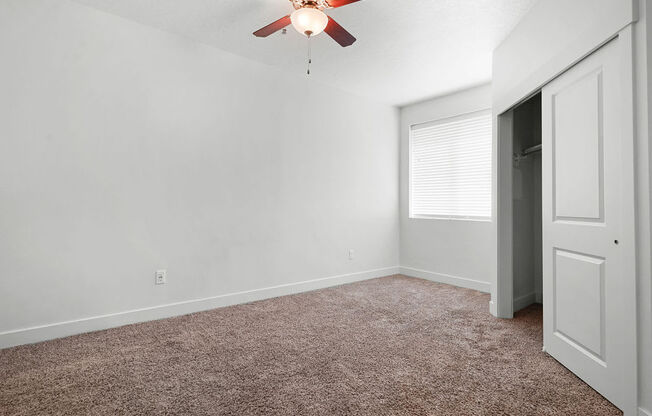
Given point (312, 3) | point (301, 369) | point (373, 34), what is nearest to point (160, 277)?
point (301, 369)

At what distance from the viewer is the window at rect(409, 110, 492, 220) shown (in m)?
4.26

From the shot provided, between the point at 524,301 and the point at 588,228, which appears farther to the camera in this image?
the point at 524,301

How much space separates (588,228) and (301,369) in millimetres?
1882

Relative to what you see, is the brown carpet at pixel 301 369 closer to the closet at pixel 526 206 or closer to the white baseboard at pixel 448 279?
the closet at pixel 526 206

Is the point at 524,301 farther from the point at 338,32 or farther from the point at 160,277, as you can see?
the point at 160,277

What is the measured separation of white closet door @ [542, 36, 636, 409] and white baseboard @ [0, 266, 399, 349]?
249 cm

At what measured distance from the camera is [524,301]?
3498 mm

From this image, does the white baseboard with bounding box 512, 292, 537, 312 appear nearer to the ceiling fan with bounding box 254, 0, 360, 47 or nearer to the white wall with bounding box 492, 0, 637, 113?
the white wall with bounding box 492, 0, 637, 113

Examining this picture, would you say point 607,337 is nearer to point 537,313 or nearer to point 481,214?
point 537,313

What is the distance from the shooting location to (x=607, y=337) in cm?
178

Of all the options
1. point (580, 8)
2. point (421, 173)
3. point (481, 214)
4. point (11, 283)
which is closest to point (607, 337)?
point (580, 8)

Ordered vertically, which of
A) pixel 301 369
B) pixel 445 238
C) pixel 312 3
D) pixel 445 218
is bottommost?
pixel 301 369

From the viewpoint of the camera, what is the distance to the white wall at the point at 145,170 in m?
2.47

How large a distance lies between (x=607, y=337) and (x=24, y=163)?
3.87m
